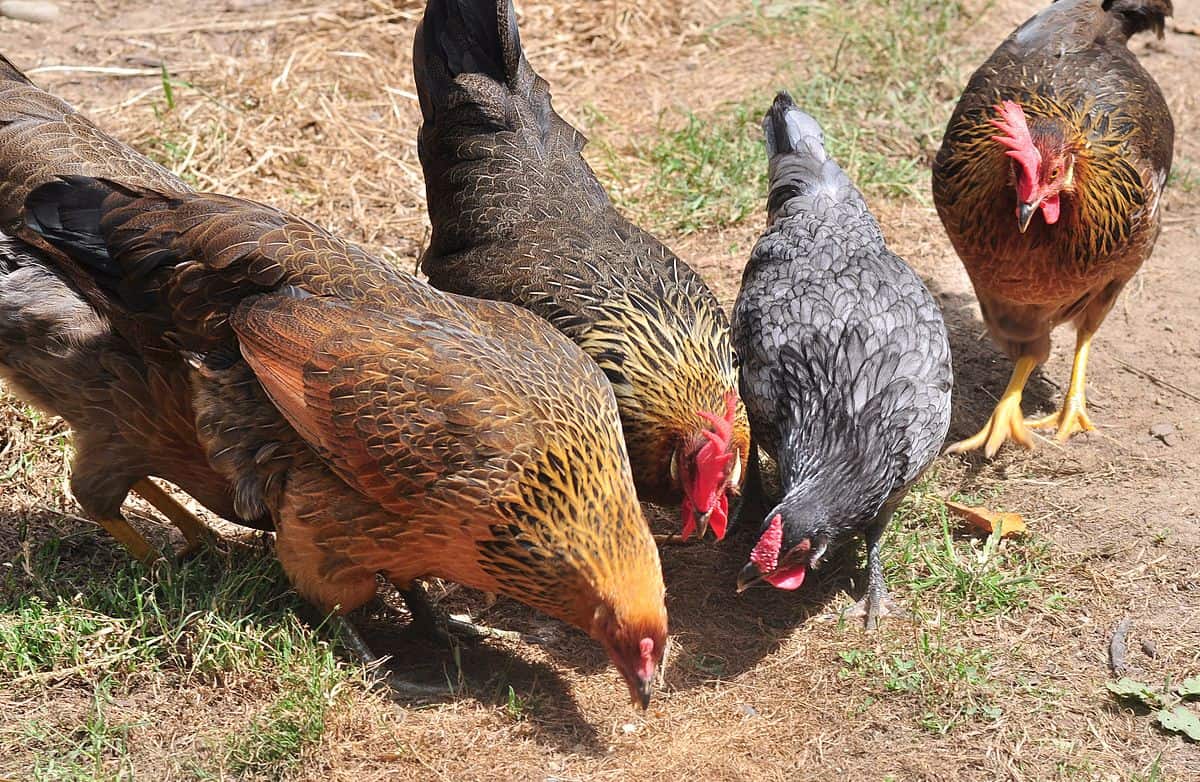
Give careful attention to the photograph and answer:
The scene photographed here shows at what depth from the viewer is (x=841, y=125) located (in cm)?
679

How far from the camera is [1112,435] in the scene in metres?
5.13

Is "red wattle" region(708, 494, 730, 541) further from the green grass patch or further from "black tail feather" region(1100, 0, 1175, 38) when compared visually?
"black tail feather" region(1100, 0, 1175, 38)

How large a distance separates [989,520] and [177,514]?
303 cm

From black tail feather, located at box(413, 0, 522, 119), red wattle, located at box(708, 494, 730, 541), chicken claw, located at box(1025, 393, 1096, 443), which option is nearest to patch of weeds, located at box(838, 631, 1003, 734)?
red wattle, located at box(708, 494, 730, 541)

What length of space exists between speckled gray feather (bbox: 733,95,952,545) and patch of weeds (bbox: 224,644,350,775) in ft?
4.86

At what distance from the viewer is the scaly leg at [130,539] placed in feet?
13.0

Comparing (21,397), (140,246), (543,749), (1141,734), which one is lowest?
(1141,734)

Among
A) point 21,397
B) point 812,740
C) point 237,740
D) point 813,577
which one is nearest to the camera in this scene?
point 237,740

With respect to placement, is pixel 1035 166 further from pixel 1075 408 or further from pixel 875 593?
pixel 875 593

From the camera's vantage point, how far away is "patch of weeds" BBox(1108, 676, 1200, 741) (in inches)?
145

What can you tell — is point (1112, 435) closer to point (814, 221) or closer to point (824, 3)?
point (814, 221)

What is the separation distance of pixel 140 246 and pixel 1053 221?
336 cm

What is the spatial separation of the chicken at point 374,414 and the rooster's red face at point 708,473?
1.11ft

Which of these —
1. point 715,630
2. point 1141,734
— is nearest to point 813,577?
point 715,630
